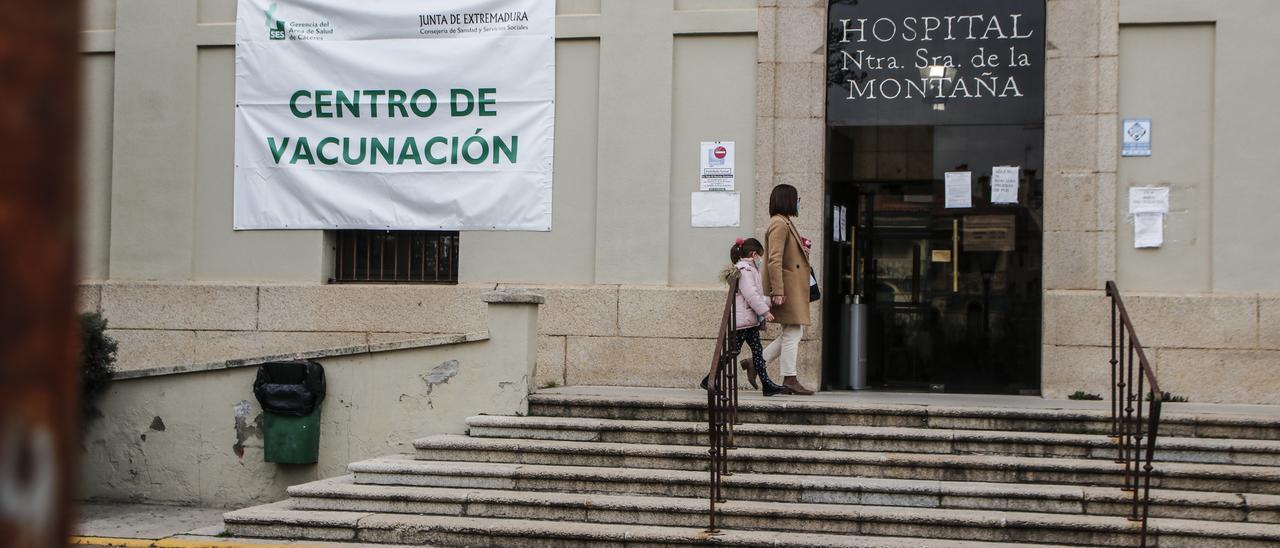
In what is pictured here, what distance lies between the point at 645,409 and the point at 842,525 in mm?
2215

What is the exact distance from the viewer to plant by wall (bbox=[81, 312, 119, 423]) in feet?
33.4

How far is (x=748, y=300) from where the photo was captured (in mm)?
9805

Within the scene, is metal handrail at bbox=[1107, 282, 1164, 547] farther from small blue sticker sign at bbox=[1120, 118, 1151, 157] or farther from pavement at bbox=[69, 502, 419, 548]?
pavement at bbox=[69, 502, 419, 548]

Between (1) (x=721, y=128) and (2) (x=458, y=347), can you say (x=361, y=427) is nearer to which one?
(2) (x=458, y=347)

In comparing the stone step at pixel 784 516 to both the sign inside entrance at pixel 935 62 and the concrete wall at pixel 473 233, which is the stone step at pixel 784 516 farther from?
the sign inside entrance at pixel 935 62

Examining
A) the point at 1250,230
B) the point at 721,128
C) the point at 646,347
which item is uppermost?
the point at 721,128

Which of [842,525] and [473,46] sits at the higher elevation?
[473,46]

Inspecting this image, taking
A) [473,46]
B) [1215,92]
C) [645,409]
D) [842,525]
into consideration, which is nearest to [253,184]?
[473,46]

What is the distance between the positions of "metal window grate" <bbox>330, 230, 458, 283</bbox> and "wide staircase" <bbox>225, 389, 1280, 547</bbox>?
9.28ft

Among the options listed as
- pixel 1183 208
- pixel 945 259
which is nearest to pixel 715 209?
pixel 945 259

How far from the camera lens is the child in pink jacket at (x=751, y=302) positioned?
9.80 metres

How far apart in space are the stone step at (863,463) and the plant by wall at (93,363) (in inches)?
120

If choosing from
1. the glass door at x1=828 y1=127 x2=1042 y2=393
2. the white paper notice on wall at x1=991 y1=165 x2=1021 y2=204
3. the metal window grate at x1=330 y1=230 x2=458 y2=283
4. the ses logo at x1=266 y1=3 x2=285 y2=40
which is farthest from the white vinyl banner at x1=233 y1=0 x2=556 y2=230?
the white paper notice on wall at x1=991 y1=165 x2=1021 y2=204

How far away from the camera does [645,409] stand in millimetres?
9391
